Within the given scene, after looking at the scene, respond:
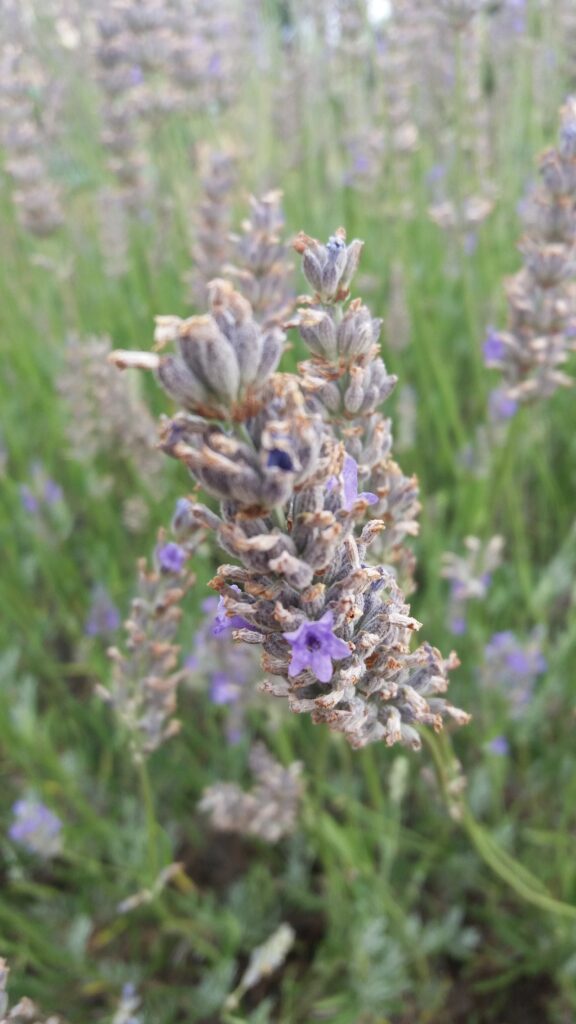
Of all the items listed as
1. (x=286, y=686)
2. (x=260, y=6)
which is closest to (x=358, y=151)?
(x=260, y=6)

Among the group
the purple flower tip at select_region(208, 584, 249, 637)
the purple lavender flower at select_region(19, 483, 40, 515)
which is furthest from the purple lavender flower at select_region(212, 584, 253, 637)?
the purple lavender flower at select_region(19, 483, 40, 515)

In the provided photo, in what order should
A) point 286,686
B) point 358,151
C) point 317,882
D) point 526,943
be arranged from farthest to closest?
point 358,151, point 317,882, point 526,943, point 286,686

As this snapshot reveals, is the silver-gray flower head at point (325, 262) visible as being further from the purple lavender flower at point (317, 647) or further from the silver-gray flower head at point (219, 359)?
the purple lavender flower at point (317, 647)

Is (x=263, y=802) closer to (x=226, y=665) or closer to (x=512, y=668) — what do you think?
(x=226, y=665)

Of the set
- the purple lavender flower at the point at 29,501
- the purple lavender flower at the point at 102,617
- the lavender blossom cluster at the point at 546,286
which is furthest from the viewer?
the purple lavender flower at the point at 29,501

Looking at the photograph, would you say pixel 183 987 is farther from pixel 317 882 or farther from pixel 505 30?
pixel 505 30

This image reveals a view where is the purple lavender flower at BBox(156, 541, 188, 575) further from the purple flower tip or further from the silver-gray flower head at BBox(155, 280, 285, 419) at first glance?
the silver-gray flower head at BBox(155, 280, 285, 419)

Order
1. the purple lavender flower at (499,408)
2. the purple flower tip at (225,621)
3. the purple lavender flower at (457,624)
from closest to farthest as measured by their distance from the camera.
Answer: the purple flower tip at (225,621) → the purple lavender flower at (457,624) → the purple lavender flower at (499,408)

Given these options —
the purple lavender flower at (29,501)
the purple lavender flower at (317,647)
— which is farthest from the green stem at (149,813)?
the purple lavender flower at (29,501)

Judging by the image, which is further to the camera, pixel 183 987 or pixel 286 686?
pixel 183 987
